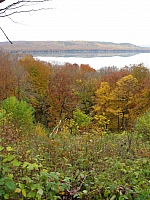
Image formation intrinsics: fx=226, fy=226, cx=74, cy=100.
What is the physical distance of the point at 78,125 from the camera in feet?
53.9

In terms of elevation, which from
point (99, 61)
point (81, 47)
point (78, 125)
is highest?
point (81, 47)

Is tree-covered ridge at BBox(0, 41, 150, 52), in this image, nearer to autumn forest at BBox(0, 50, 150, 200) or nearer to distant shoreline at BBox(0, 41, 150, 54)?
distant shoreline at BBox(0, 41, 150, 54)

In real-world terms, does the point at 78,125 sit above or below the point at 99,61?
below

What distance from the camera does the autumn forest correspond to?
3.12 m

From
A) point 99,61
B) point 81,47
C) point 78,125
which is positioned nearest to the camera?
point 78,125

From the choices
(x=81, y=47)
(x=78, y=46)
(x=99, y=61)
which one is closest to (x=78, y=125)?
(x=99, y=61)

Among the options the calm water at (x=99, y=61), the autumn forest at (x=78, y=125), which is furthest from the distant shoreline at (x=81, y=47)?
the autumn forest at (x=78, y=125)

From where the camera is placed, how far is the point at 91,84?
99.5 ft

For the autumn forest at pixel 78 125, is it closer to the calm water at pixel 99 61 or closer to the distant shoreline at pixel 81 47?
the calm water at pixel 99 61

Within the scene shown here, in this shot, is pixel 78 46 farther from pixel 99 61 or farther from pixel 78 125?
pixel 78 125

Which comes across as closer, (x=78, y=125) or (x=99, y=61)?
(x=78, y=125)

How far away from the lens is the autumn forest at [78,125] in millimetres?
3123

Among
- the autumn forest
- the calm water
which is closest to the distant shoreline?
the calm water

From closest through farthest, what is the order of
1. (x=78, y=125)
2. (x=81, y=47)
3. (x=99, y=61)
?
1. (x=78, y=125)
2. (x=99, y=61)
3. (x=81, y=47)
